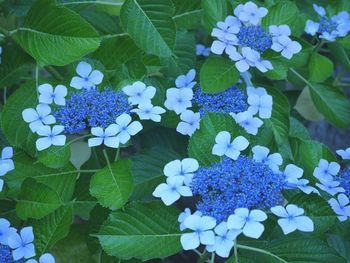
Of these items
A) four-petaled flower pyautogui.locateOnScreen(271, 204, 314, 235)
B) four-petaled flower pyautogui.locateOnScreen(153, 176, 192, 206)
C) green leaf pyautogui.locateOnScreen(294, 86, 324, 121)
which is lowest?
green leaf pyautogui.locateOnScreen(294, 86, 324, 121)

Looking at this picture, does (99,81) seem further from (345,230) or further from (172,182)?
(345,230)

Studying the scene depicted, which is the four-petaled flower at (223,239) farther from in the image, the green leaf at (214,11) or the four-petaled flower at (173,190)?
the green leaf at (214,11)

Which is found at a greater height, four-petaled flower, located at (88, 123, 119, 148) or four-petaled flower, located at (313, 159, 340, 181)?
four-petaled flower, located at (88, 123, 119, 148)

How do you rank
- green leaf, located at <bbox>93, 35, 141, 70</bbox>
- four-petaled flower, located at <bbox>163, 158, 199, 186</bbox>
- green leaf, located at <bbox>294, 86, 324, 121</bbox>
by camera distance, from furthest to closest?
green leaf, located at <bbox>294, 86, 324, 121</bbox>, green leaf, located at <bbox>93, 35, 141, 70</bbox>, four-petaled flower, located at <bbox>163, 158, 199, 186</bbox>

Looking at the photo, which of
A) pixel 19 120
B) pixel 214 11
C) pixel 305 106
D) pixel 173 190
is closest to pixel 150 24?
pixel 214 11

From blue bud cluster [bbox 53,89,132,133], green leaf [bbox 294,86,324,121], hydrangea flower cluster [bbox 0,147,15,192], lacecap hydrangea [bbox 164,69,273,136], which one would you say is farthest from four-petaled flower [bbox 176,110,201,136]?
green leaf [bbox 294,86,324,121]

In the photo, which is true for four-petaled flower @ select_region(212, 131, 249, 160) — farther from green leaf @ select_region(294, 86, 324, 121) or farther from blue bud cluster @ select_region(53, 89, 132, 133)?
green leaf @ select_region(294, 86, 324, 121)
